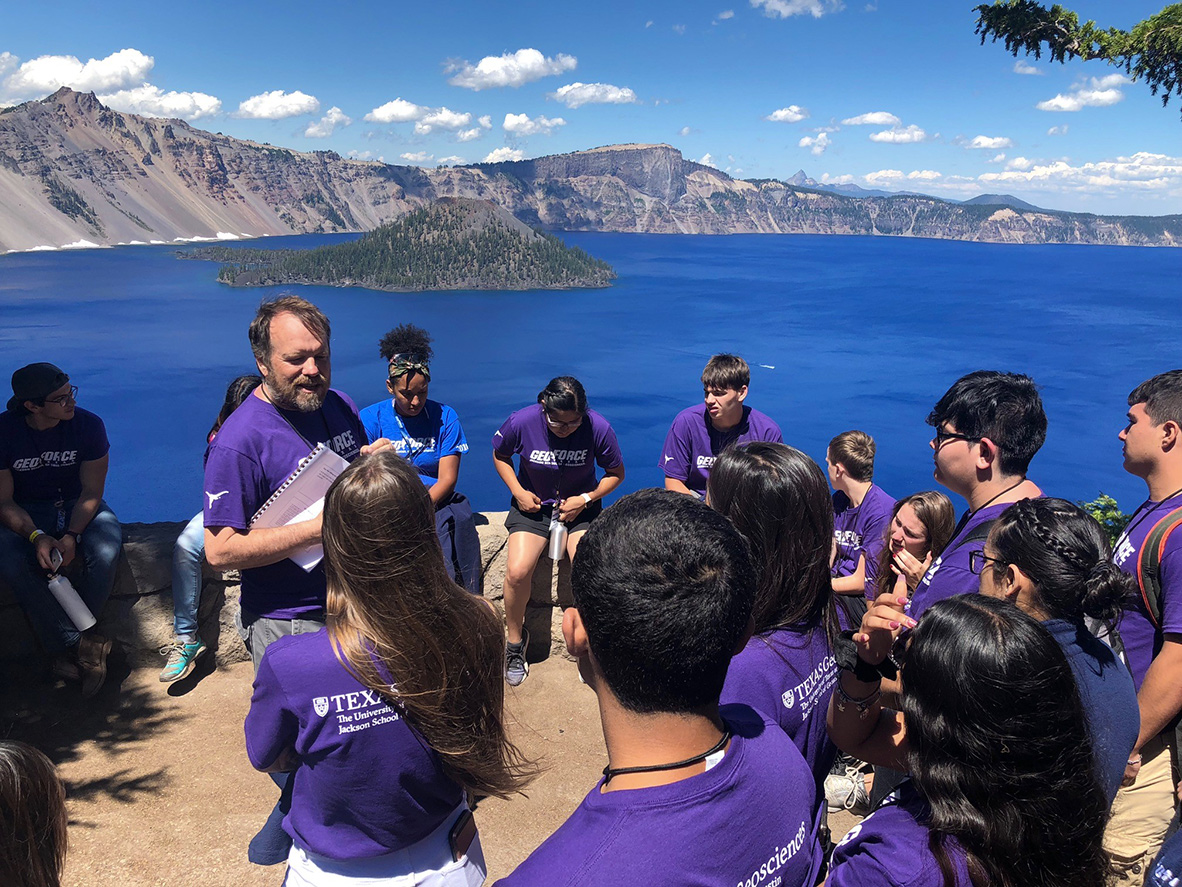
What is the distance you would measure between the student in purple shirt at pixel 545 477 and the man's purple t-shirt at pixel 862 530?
4.17 feet

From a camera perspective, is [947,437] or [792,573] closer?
[792,573]

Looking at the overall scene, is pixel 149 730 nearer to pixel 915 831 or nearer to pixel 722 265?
pixel 915 831

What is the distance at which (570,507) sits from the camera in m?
3.81

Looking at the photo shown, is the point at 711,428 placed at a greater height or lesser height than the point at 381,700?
greater

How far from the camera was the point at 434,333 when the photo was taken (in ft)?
94.5

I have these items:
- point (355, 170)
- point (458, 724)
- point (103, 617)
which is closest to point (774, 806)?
point (458, 724)

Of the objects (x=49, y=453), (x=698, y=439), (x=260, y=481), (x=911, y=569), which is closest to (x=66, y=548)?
(x=49, y=453)

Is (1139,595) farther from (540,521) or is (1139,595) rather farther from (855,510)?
(540,521)

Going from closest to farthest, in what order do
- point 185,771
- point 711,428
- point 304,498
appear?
point 304,498 < point 185,771 < point 711,428

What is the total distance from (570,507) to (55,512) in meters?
2.58

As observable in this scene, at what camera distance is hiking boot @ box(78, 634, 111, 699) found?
3.50 meters

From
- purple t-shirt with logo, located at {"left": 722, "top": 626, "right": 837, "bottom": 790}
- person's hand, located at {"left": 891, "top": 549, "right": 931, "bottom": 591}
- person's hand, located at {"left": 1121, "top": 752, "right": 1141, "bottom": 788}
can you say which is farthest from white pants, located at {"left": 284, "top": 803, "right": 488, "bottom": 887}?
person's hand, located at {"left": 1121, "top": 752, "right": 1141, "bottom": 788}

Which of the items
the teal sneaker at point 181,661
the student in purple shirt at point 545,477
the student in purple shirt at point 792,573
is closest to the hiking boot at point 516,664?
the student in purple shirt at point 545,477

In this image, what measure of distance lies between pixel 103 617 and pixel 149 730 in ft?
2.54
